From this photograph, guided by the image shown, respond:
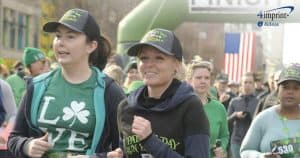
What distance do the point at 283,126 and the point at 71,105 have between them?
1921 millimetres

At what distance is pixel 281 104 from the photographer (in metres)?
4.98

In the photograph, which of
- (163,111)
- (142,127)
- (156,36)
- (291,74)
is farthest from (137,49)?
(291,74)

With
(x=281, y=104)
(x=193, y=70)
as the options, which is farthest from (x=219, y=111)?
(x=281, y=104)

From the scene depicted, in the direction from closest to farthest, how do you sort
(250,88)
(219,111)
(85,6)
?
(219,111)
(250,88)
(85,6)

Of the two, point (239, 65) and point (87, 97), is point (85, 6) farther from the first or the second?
point (87, 97)

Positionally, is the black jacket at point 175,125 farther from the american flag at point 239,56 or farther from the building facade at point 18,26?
the building facade at point 18,26

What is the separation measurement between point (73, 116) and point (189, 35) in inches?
2830

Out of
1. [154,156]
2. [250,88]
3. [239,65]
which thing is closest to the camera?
[154,156]

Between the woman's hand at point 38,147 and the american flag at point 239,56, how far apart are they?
17.1m

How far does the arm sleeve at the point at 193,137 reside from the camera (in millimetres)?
3293

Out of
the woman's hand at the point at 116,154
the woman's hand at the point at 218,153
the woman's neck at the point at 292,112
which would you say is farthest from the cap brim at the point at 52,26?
the woman's hand at the point at 218,153

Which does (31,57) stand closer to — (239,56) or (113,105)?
(113,105)

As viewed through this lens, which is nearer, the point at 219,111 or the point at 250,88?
the point at 219,111

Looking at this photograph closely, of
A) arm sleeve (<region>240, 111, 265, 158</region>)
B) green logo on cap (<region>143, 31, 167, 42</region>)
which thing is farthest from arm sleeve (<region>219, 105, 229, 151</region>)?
green logo on cap (<region>143, 31, 167, 42</region>)
